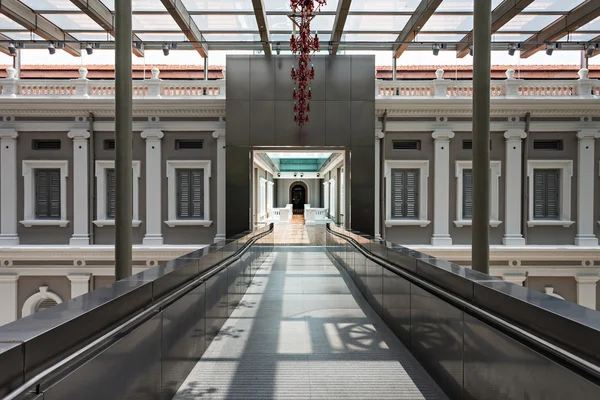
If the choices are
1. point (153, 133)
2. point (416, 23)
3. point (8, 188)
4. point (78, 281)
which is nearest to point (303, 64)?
point (416, 23)

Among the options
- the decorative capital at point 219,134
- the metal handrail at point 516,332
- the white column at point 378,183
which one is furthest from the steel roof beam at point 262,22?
the metal handrail at point 516,332

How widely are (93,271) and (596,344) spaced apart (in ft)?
51.1

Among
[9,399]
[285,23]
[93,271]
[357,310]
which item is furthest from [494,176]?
[9,399]

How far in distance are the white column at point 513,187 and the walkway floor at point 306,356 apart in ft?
33.7

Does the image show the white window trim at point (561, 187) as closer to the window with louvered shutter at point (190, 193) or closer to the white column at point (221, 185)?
the white column at point (221, 185)

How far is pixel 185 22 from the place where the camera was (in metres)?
12.9

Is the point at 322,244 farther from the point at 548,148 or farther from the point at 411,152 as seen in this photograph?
the point at 548,148

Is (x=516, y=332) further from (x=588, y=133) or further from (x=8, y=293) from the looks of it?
(x=8, y=293)

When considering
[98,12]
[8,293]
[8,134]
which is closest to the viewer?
[98,12]

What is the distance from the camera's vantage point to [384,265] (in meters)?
5.42

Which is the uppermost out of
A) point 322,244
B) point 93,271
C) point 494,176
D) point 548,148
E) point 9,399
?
point 548,148

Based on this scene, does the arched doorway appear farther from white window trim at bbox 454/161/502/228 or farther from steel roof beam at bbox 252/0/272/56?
steel roof beam at bbox 252/0/272/56

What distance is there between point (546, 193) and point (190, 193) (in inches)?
497

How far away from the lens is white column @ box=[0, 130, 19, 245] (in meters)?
14.8
